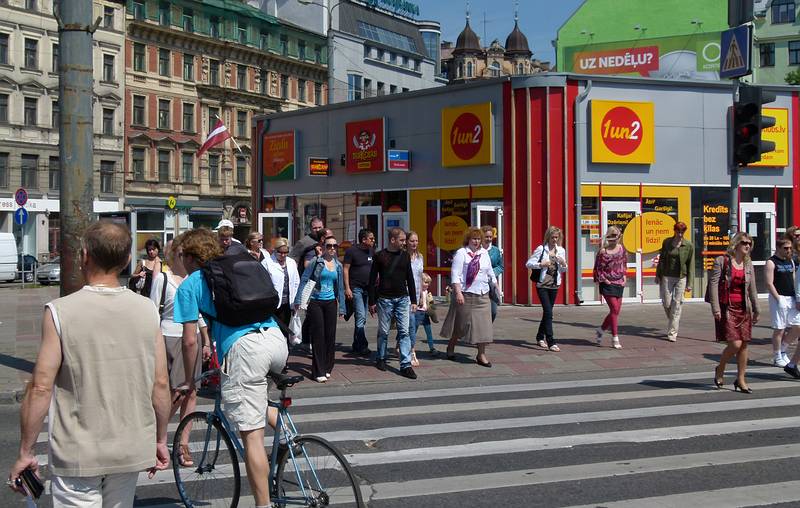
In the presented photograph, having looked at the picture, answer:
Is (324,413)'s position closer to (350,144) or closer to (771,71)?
(350,144)

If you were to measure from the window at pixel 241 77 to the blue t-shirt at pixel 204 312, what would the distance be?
58879 mm

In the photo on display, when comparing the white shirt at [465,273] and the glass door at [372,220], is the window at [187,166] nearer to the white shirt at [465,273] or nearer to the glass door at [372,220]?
the glass door at [372,220]

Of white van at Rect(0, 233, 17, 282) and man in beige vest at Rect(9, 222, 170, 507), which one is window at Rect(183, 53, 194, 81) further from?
man in beige vest at Rect(9, 222, 170, 507)

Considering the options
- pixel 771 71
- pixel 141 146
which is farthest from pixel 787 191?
pixel 771 71

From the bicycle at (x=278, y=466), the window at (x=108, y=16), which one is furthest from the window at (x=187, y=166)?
the bicycle at (x=278, y=466)

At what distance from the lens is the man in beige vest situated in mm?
3510

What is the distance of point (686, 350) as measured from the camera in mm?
13859

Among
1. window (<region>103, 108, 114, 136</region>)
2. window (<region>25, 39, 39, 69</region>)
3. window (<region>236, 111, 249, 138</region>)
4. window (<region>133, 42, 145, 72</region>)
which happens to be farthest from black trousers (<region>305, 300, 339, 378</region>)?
window (<region>236, 111, 249, 138</region>)

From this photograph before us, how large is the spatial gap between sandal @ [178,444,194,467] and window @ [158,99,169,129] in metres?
54.3

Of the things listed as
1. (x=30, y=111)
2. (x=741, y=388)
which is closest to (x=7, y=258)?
(x=30, y=111)

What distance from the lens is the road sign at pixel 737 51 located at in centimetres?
1349

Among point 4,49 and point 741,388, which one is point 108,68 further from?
point 741,388

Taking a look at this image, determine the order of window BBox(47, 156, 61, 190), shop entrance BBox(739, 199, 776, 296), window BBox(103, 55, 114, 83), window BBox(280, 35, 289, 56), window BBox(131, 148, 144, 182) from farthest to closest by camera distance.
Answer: window BBox(280, 35, 289, 56) → window BBox(131, 148, 144, 182) → window BBox(103, 55, 114, 83) → window BBox(47, 156, 61, 190) → shop entrance BBox(739, 199, 776, 296)

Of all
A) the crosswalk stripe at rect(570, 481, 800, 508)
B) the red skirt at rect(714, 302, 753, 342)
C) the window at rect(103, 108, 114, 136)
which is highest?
the window at rect(103, 108, 114, 136)
